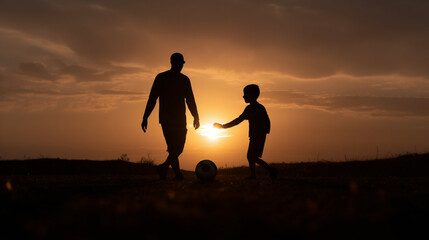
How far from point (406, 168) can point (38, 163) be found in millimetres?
13230

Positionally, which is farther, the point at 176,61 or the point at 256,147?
the point at 256,147

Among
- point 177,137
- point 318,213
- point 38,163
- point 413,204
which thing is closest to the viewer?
point 318,213

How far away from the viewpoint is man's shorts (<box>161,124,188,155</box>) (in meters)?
9.77

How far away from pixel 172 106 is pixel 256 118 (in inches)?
85.0

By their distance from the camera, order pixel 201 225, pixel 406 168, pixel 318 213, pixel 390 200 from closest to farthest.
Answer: pixel 201 225 → pixel 318 213 → pixel 390 200 → pixel 406 168

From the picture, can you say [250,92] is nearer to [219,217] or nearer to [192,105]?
[192,105]

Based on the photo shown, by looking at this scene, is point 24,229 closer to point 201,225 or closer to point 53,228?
point 53,228

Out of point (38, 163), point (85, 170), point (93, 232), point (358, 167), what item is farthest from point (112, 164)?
point (93, 232)

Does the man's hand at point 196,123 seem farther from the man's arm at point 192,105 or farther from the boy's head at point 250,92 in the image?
the boy's head at point 250,92

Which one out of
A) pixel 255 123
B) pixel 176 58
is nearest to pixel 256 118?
pixel 255 123

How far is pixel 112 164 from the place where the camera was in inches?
Answer: 622

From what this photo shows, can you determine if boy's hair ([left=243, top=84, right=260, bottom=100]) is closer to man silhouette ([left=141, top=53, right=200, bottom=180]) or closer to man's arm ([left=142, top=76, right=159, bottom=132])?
man silhouette ([left=141, top=53, right=200, bottom=180])

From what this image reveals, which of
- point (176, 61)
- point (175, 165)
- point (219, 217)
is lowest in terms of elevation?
point (219, 217)

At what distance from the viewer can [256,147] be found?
10414 mm
